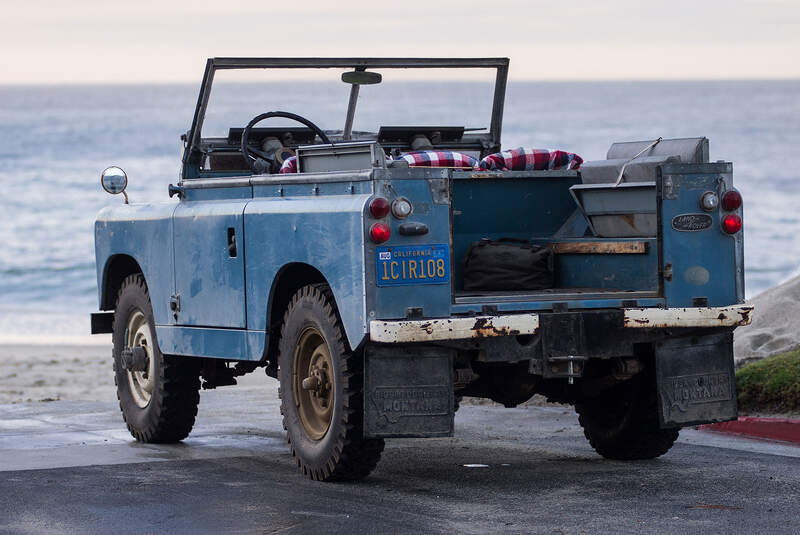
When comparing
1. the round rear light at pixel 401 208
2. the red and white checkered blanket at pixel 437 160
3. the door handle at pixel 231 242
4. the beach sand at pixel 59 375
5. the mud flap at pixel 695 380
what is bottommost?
the beach sand at pixel 59 375

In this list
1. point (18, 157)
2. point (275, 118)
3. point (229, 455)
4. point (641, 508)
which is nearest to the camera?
point (641, 508)

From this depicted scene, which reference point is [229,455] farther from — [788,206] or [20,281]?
[788,206]

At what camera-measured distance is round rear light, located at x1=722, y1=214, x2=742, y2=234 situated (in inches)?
296

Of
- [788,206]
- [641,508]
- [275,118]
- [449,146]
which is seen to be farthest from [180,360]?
[788,206]

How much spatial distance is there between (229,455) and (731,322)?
3.04 meters

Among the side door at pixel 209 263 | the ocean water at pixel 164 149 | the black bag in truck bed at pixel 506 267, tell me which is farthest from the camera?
the ocean water at pixel 164 149

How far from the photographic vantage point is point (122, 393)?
978cm

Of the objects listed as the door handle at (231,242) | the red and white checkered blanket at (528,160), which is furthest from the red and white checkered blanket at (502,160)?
the door handle at (231,242)

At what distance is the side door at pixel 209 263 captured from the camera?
26.5 feet

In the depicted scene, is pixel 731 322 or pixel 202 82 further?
pixel 202 82

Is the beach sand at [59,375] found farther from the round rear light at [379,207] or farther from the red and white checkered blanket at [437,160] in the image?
the round rear light at [379,207]

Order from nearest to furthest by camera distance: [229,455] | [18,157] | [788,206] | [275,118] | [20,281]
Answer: [229,455] → [275,118] → [20,281] → [788,206] → [18,157]

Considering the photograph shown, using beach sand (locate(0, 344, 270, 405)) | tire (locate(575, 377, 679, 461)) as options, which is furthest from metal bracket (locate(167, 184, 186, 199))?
beach sand (locate(0, 344, 270, 405))

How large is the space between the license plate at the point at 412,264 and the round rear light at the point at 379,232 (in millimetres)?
46
